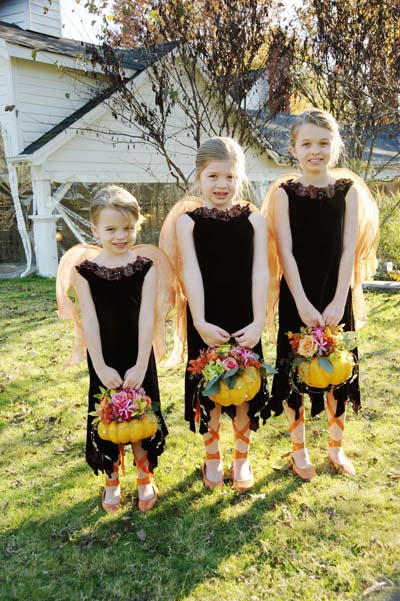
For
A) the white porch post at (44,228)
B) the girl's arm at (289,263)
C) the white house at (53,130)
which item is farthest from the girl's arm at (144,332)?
the white porch post at (44,228)

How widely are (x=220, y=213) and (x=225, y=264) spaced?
28 centimetres

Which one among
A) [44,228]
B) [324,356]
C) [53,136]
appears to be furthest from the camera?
[44,228]

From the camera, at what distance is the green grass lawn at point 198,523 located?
2.36 metres

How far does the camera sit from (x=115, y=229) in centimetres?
265

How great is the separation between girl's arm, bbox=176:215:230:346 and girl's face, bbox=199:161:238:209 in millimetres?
179

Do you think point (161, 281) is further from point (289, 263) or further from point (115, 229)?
point (289, 263)

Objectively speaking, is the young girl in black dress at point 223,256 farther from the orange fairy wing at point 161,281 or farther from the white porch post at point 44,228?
the white porch post at point 44,228

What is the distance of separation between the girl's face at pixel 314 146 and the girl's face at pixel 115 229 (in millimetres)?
1010

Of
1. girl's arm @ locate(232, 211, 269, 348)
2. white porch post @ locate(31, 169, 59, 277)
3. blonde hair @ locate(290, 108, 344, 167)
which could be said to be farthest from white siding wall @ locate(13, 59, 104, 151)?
girl's arm @ locate(232, 211, 269, 348)

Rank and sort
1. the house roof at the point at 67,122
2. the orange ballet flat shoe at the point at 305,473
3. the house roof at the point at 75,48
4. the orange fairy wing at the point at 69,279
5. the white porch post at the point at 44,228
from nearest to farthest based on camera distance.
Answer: the orange fairy wing at the point at 69,279
the orange ballet flat shoe at the point at 305,473
the house roof at the point at 75,48
the house roof at the point at 67,122
the white porch post at the point at 44,228

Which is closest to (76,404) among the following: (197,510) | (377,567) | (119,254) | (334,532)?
(197,510)

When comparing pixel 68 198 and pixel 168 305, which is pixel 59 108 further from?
pixel 168 305

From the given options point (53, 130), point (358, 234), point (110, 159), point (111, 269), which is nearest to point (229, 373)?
point (111, 269)

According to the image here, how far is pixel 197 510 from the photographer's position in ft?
9.47
